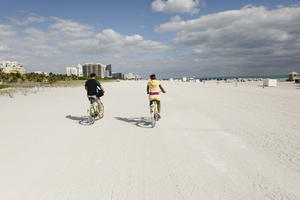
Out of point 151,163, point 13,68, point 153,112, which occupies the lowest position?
point 151,163

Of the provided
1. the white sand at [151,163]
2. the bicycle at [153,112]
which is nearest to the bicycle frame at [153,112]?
the bicycle at [153,112]

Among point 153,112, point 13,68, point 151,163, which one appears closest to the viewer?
point 151,163

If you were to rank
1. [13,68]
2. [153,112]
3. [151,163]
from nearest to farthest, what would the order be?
1. [151,163]
2. [153,112]
3. [13,68]

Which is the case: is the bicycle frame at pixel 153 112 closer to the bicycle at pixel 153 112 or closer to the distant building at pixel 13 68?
the bicycle at pixel 153 112

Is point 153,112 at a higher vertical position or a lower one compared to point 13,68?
lower

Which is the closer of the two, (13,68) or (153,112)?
(153,112)

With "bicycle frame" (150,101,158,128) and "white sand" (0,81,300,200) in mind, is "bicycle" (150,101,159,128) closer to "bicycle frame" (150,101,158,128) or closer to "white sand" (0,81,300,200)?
"bicycle frame" (150,101,158,128)

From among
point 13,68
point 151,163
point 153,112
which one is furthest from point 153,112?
point 13,68

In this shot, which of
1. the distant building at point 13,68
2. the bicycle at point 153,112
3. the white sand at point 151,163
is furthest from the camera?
the distant building at point 13,68

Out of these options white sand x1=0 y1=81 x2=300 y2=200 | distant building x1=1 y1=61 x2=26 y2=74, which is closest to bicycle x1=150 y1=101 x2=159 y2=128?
white sand x1=0 y1=81 x2=300 y2=200

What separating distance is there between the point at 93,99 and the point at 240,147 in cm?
566

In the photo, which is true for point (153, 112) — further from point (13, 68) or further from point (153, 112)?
point (13, 68)

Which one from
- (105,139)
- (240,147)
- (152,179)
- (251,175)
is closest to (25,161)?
(105,139)

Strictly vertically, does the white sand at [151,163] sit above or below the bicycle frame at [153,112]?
below
